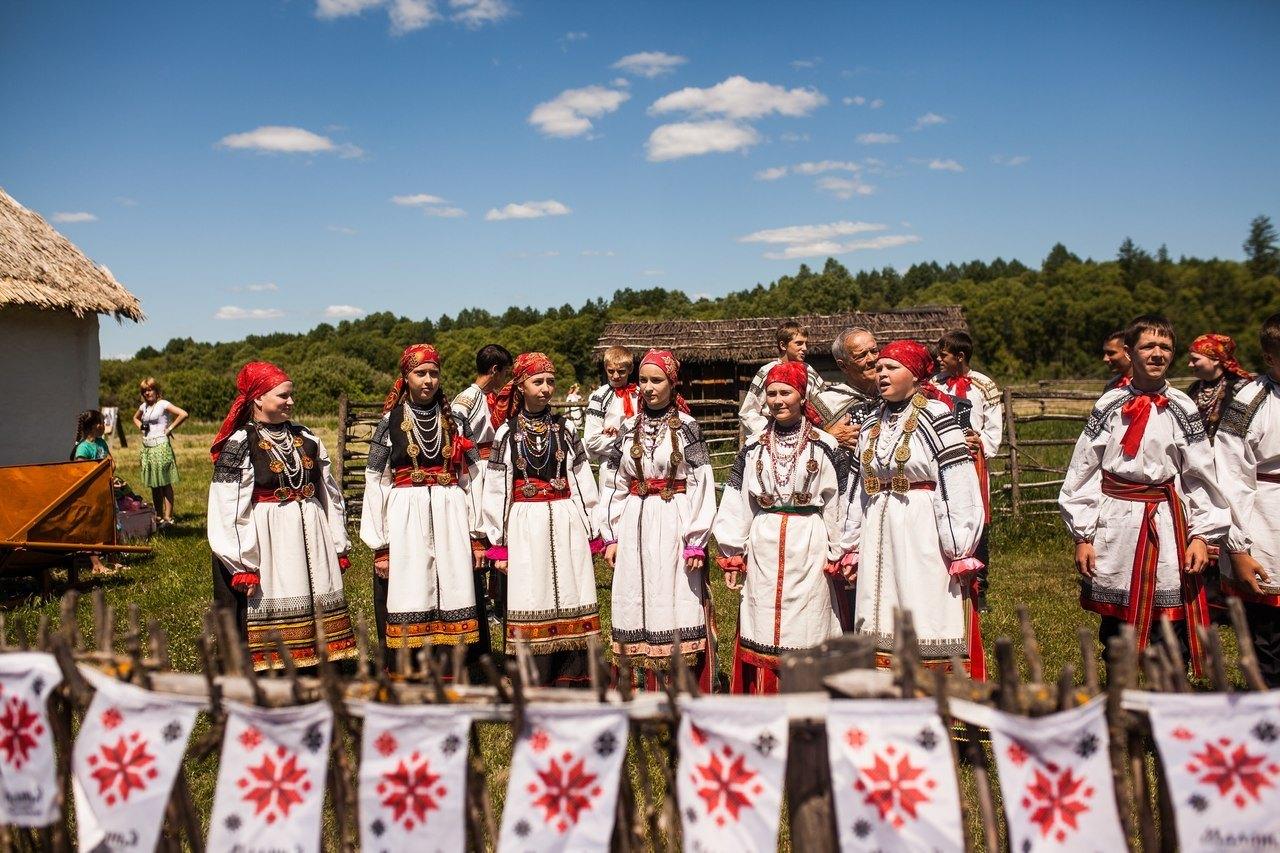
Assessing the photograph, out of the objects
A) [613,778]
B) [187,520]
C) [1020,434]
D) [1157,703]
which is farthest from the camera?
[1020,434]

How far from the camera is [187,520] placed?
1290cm

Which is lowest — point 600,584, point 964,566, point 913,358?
point 600,584

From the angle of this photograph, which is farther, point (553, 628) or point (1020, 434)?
point (1020, 434)

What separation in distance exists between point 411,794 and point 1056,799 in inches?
63.2

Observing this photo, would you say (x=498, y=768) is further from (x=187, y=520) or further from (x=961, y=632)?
(x=187, y=520)

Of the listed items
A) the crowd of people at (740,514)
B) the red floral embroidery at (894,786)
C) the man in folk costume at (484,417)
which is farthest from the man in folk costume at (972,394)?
the red floral embroidery at (894,786)

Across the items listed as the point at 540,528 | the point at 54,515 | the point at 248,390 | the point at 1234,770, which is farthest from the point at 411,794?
the point at 54,515

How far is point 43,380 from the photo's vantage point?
10.5 meters

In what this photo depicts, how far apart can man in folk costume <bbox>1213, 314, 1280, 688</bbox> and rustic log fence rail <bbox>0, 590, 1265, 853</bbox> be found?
2146 millimetres

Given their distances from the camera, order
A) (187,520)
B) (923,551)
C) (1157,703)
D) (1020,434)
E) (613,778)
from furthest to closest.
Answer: (1020,434), (187,520), (923,551), (613,778), (1157,703)

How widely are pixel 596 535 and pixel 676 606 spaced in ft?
2.17

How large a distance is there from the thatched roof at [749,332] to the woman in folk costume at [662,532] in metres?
14.3

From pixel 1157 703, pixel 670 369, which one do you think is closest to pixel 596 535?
pixel 670 369

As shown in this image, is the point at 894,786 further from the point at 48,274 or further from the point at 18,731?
the point at 48,274
